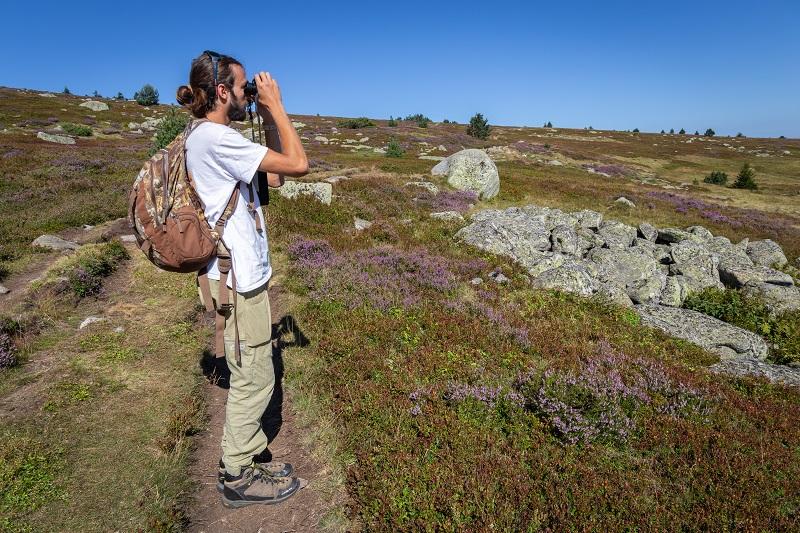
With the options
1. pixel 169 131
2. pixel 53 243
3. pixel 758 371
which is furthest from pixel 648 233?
pixel 169 131

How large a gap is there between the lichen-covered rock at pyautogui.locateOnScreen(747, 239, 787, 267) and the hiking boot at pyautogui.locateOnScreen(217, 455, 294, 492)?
22.4 m

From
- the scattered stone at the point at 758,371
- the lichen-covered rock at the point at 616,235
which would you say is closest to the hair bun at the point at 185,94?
the scattered stone at the point at 758,371

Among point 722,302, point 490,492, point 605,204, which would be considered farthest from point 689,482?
point 605,204

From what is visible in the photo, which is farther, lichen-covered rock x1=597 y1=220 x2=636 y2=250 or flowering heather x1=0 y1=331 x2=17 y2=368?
lichen-covered rock x1=597 y1=220 x2=636 y2=250

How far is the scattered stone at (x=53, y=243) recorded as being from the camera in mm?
13130

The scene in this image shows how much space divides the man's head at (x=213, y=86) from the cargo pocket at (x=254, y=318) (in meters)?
1.80

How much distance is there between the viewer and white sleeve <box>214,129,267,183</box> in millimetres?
3574

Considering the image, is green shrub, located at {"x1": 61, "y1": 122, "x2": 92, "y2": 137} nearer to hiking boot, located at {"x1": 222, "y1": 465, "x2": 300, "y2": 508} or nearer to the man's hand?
the man's hand

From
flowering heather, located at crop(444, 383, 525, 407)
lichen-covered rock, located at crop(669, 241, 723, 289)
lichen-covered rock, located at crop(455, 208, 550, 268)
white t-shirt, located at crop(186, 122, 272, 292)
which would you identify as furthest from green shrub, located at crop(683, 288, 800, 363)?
white t-shirt, located at crop(186, 122, 272, 292)

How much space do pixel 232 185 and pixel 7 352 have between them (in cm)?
632

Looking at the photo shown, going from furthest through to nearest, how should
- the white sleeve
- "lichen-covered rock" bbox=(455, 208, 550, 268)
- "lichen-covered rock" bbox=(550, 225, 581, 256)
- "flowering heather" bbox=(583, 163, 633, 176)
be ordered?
1. "flowering heather" bbox=(583, 163, 633, 176)
2. "lichen-covered rock" bbox=(550, 225, 581, 256)
3. "lichen-covered rock" bbox=(455, 208, 550, 268)
4. the white sleeve

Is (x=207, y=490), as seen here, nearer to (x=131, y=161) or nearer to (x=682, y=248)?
(x=682, y=248)

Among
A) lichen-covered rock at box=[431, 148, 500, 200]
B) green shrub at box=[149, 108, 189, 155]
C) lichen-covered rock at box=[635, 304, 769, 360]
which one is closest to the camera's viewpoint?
lichen-covered rock at box=[635, 304, 769, 360]

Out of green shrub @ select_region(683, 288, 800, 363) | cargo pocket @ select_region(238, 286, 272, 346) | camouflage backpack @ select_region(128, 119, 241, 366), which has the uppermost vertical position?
camouflage backpack @ select_region(128, 119, 241, 366)
